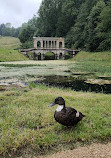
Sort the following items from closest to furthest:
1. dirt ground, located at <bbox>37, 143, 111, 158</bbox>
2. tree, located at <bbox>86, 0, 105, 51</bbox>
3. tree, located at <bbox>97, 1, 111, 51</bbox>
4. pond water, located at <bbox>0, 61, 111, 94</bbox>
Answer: dirt ground, located at <bbox>37, 143, 111, 158</bbox>
pond water, located at <bbox>0, 61, 111, 94</bbox>
tree, located at <bbox>97, 1, 111, 51</bbox>
tree, located at <bbox>86, 0, 105, 51</bbox>

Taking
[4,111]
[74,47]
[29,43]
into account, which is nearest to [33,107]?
[4,111]

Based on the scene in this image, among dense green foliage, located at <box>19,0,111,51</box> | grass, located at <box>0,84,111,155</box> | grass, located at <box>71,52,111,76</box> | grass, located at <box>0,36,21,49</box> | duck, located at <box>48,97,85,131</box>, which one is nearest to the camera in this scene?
grass, located at <box>0,84,111,155</box>

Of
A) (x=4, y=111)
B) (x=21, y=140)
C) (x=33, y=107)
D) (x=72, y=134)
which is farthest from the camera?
(x=33, y=107)

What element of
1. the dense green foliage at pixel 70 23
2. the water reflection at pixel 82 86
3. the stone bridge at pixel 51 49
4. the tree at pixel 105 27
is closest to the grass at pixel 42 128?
the water reflection at pixel 82 86

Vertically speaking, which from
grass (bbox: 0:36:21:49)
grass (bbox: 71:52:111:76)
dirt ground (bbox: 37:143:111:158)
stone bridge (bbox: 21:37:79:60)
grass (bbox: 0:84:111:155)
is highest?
grass (bbox: 0:36:21:49)

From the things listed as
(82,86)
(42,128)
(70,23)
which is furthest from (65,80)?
(70,23)

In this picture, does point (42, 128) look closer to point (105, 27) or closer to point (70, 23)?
point (105, 27)

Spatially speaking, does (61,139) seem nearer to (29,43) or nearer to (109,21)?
(109,21)

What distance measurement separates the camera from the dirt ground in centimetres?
340

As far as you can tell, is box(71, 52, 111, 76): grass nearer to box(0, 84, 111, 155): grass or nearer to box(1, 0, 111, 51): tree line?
box(1, 0, 111, 51): tree line

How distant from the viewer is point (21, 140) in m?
3.82

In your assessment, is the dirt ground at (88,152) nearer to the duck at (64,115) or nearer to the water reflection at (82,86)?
the duck at (64,115)

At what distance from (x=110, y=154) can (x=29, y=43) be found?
66927 mm

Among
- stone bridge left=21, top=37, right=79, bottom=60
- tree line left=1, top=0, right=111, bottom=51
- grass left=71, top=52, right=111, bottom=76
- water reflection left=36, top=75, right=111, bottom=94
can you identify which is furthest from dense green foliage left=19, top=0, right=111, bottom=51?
water reflection left=36, top=75, right=111, bottom=94
